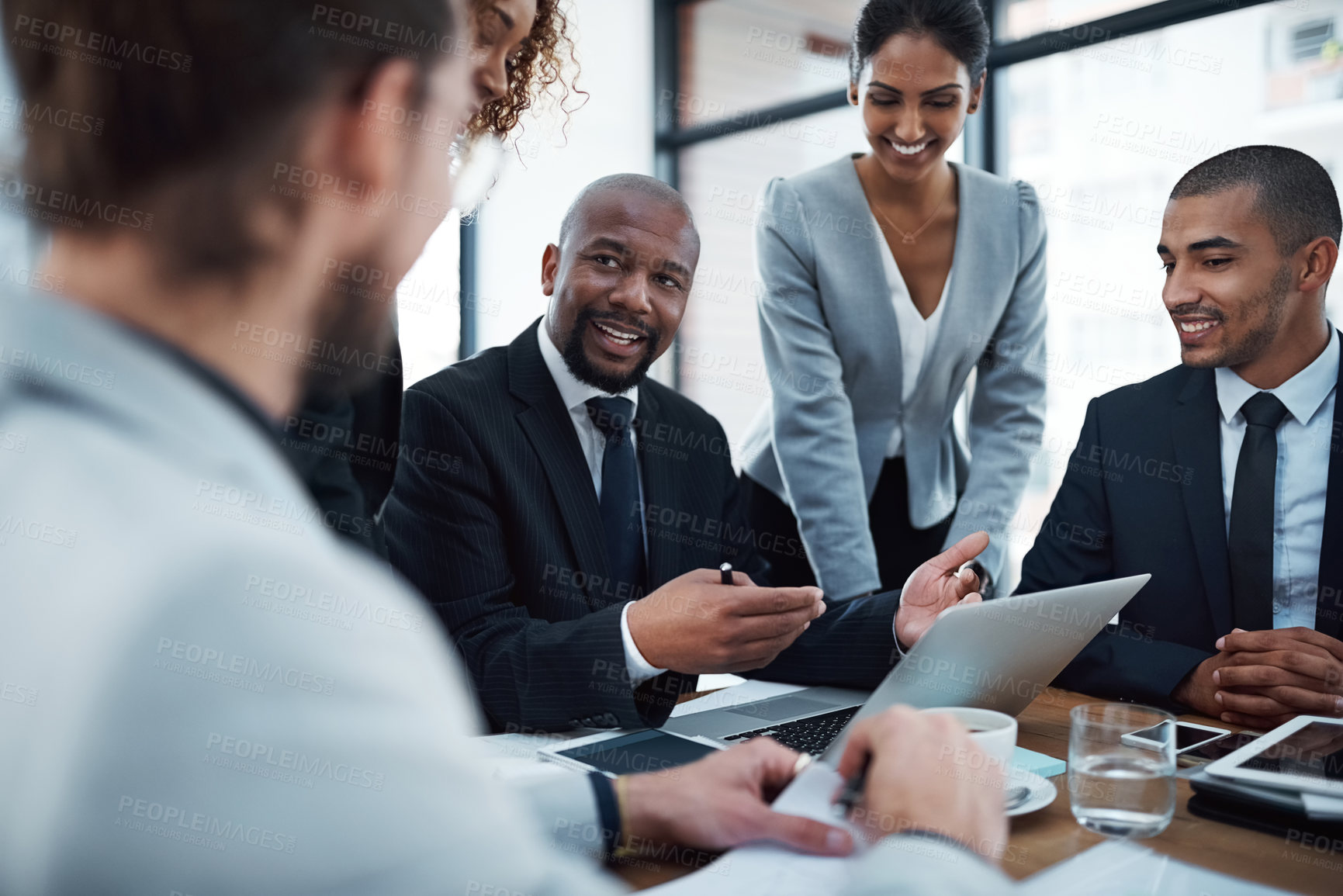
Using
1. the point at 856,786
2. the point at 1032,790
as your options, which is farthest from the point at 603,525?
the point at 856,786

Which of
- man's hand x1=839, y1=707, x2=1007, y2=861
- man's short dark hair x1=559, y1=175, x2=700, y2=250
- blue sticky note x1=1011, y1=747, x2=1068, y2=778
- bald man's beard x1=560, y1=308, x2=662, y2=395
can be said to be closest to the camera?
man's hand x1=839, y1=707, x2=1007, y2=861

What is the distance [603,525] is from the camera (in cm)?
185

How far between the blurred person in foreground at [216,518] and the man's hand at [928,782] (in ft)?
0.06

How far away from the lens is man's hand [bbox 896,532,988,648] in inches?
61.8

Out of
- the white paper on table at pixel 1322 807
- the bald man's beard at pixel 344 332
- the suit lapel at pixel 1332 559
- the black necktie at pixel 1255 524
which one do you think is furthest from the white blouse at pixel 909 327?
the bald man's beard at pixel 344 332

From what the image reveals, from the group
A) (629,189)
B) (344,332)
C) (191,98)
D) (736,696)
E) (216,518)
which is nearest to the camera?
(216,518)

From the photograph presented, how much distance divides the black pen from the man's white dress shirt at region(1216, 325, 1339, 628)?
137cm

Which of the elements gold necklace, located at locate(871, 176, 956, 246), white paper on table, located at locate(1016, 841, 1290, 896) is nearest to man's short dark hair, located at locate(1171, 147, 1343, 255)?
gold necklace, located at locate(871, 176, 956, 246)

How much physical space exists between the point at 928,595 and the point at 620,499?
0.61 m

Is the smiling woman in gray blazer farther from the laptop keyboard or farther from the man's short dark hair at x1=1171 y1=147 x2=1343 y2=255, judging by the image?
the laptop keyboard

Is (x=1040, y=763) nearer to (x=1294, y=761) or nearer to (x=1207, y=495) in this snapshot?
(x=1294, y=761)

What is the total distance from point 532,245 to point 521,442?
11.8 feet

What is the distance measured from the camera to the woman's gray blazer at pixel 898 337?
2422 mm

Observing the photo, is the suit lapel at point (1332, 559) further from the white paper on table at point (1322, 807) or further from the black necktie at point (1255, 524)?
the white paper on table at point (1322, 807)
